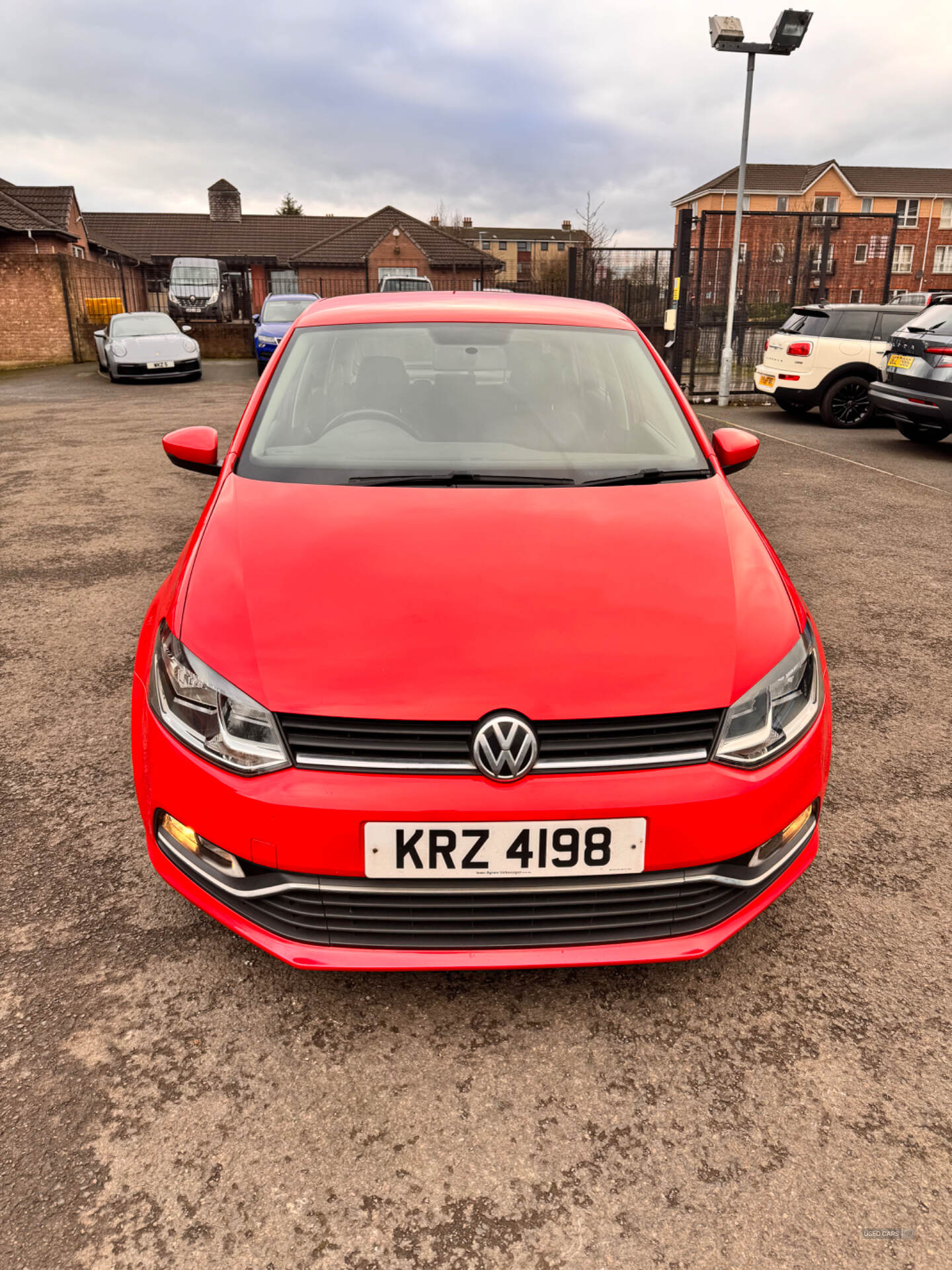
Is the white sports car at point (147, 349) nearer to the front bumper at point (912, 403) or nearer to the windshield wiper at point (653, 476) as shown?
the front bumper at point (912, 403)

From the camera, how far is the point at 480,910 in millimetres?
1952

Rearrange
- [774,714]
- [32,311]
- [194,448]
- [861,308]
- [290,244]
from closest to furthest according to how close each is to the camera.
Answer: [774,714] < [194,448] < [861,308] < [32,311] < [290,244]

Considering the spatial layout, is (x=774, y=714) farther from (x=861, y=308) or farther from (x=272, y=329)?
(x=272, y=329)

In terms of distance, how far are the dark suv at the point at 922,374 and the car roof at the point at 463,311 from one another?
718cm

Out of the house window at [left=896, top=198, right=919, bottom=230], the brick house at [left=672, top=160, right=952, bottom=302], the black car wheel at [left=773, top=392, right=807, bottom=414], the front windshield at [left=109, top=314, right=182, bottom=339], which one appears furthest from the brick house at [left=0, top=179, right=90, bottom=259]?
the house window at [left=896, top=198, right=919, bottom=230]

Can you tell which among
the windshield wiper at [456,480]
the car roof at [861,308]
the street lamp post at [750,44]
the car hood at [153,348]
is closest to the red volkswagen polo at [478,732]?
the windshield wiper at [456,480]

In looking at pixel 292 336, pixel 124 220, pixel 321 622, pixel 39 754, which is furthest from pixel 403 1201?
A: pixel 124 220

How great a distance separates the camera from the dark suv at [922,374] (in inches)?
379

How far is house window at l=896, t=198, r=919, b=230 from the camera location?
61.9 m

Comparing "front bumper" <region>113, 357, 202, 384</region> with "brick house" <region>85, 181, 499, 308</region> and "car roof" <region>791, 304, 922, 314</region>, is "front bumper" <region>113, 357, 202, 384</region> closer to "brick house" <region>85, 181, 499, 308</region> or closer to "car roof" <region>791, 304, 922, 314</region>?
"car roof" <region>791, 304, 922, 314</region>

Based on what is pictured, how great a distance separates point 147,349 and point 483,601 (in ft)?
58.1

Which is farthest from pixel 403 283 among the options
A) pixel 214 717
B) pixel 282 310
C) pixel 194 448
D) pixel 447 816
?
pixel 447 816

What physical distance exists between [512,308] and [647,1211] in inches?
119

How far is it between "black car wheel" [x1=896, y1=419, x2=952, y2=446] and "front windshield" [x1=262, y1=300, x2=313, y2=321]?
1265cm
